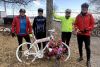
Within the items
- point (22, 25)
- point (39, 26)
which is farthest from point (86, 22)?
point (22, 25)

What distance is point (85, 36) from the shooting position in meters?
11.3

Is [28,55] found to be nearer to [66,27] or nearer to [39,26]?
[39,26]

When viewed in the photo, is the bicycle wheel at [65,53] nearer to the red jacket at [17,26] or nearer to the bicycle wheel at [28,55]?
the bicycle wheel at [28,55]

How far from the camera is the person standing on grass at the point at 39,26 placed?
11.6 m

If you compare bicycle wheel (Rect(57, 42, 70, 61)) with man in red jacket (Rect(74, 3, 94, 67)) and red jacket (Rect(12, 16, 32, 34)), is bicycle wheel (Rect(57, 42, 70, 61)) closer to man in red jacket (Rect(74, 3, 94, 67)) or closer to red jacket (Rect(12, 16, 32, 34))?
man in red jacket (Rect(74, 3, 94, 67))

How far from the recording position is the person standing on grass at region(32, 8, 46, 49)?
1159 centimetres

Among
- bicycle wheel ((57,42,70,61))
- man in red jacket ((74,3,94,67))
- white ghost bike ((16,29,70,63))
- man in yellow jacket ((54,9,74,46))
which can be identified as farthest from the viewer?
man in yellow jacket ((54,9,74,46))

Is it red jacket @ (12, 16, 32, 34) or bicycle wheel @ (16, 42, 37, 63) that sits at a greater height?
red jacket @ (12, 16, 32, 34)

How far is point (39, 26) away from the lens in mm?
11688

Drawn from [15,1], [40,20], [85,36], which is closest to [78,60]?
[85,36]

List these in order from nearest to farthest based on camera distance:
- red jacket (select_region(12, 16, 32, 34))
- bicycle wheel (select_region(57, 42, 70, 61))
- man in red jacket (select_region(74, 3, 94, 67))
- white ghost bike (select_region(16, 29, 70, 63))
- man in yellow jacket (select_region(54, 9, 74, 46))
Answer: man in red jacket (select_region(74, 3, 94, 67)), white ghost bike (select_region(16, 29, 70, 63)), bicycle wheel (select_region(57, 42, 70, 61)), red jacket (select_region(12, 16, 32, 34)), man in yellow jacket (select_region(54, 9, 74, 46))

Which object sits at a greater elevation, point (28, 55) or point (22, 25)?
point (22, 25)

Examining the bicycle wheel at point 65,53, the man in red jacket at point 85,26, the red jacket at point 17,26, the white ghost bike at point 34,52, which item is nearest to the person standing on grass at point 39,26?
the red jacket at point 17,26

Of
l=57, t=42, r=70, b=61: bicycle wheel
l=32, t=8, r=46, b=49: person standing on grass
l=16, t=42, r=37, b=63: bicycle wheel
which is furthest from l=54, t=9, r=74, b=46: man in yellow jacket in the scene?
l=16, t=42, r=37, b=63: bicycle wheel
